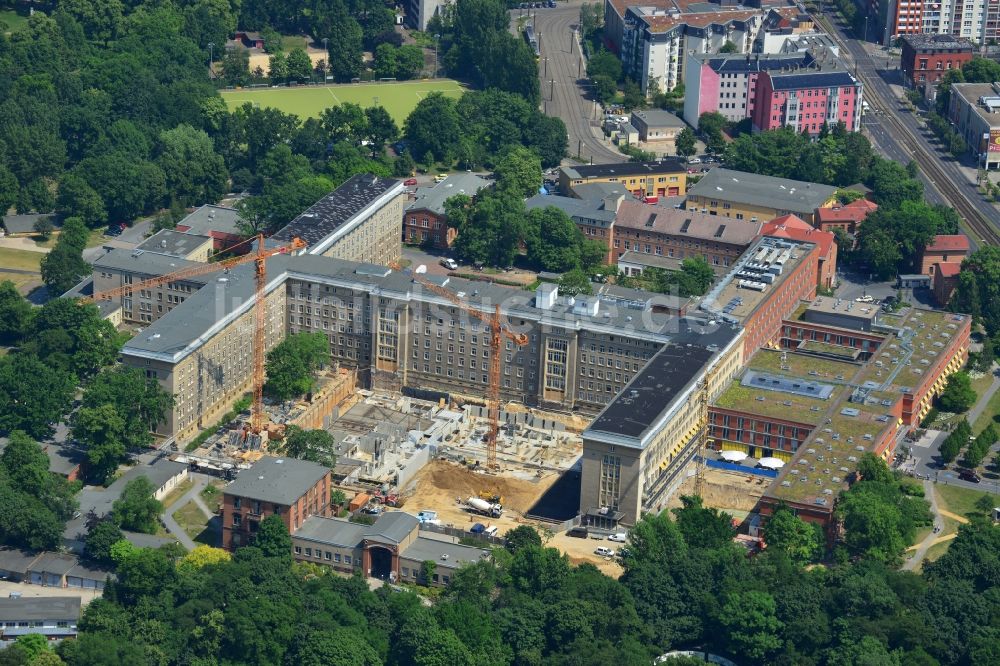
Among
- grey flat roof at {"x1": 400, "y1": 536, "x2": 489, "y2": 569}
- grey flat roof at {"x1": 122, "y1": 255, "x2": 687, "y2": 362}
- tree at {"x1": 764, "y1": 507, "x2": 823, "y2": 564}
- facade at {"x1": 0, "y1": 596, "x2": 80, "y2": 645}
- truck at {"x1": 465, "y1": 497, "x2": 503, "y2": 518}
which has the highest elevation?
grey flat roof at {"x1": 122, "y1": 255, "x2": 687, "y2": 362}

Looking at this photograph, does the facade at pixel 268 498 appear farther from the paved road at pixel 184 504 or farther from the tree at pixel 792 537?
the tree at pixel 792 537

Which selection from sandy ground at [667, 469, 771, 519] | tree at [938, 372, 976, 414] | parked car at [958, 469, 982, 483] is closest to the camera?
sandy ground at [667, 469, 771, 519]

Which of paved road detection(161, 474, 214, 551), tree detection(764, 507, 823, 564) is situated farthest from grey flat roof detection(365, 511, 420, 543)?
tree detection(764, 507, 823, 564)

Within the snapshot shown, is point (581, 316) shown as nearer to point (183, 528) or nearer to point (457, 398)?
point (457, 398)

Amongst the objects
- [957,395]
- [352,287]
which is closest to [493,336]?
[352,287]

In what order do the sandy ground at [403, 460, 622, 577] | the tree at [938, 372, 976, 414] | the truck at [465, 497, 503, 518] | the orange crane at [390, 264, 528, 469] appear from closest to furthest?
the sandy ground at [403, 460, 622, 577] → the truck at [465, 497, 503, 518] → the orange crane at [390, 264, 528, 469] → the tree at [938, 372, 976, 414]

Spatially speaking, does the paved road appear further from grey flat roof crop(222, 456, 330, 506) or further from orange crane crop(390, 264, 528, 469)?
orange crane crop(390, 264, 528, 469)

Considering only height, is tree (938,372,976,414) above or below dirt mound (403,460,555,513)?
above
